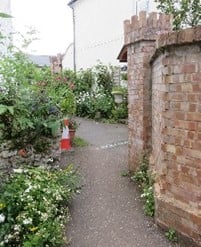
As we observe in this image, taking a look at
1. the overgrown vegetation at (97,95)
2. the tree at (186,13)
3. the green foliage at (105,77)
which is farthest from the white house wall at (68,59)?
the tree at (186,13)

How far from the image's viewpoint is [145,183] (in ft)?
17.9

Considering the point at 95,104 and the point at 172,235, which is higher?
the point at 95,104

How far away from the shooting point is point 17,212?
4.13 m

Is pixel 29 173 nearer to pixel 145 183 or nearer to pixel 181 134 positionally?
pixel 145 183

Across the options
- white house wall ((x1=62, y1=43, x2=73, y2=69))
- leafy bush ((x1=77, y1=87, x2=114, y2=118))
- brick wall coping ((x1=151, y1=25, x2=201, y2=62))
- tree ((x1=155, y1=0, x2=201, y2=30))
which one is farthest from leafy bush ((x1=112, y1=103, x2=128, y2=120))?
brick wall coping ((x1=151, y1=25, x2=201, y2=62))

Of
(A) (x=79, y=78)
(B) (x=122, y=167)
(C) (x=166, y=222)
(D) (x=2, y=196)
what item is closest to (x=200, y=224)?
(C) (x=166, y=222)

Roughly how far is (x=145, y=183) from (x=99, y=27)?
1340 centimetres

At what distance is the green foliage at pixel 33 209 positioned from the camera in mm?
3789

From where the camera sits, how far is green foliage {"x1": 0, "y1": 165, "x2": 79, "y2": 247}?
12.4ft

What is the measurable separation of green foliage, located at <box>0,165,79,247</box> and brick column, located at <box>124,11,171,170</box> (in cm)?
158

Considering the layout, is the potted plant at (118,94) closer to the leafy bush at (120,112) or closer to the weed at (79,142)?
the leafy bush at (120,112)

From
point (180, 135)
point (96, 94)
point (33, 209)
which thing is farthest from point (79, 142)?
point (96, 94)

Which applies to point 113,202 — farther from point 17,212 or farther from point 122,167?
point 122,167

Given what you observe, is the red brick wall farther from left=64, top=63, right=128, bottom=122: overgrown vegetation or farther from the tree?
left=64, top=63, right=128, bottom=122: overgrown vegetation
